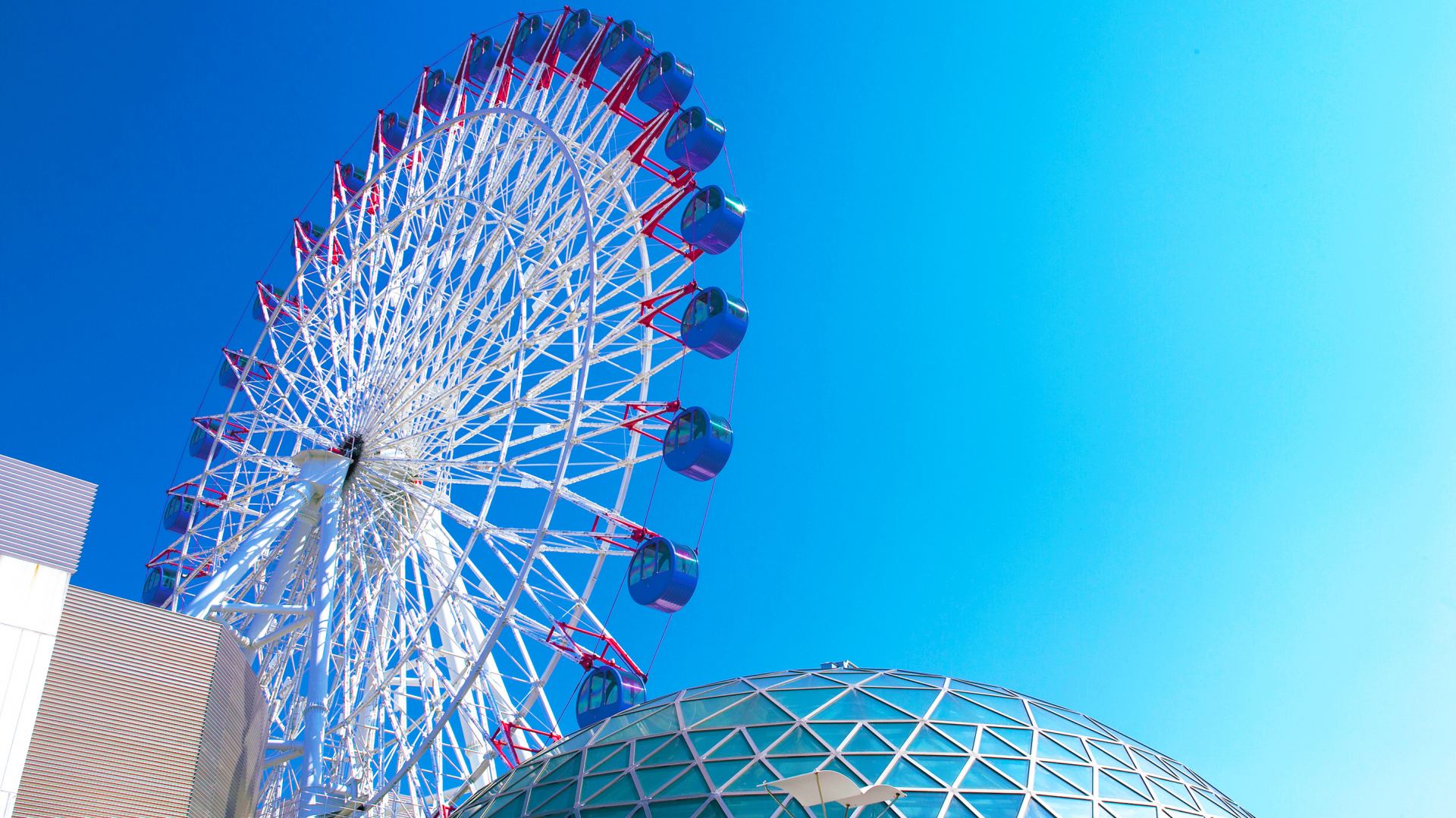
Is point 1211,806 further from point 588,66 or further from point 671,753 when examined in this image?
point 588,66

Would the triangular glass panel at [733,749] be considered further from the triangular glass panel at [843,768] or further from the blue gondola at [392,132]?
the blue gondola at [392,132]

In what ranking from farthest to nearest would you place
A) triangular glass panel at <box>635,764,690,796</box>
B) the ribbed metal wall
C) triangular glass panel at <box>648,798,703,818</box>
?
triangular glass panel at <box>635,764,690,796</box> < triangular glass panel at <box>648,798,703,818</box> < the ribbed metal wall

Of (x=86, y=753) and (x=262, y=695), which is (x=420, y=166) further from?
(x=86, y=753)

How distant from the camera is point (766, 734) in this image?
22.4 meters

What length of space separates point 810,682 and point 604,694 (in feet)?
19.3

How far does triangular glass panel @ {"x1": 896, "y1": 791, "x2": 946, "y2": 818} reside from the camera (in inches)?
787

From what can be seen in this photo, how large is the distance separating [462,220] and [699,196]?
6.77 m

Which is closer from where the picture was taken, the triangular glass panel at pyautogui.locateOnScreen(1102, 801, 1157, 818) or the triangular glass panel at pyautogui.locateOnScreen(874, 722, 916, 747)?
the triangular glass panel at pyautogui.locateOnScreen(1102, 801, 1157, 818)

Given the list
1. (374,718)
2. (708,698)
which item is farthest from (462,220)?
(708,698)

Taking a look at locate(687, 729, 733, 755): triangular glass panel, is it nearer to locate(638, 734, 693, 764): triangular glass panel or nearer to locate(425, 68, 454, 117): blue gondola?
locate(638, 734, 693, 764): triangular glass panel

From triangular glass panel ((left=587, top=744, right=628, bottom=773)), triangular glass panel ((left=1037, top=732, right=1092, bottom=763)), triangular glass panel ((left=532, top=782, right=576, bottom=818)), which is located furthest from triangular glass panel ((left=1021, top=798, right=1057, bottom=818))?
triangular glass panel ((left=532, top=782, right=576, bottom=818))

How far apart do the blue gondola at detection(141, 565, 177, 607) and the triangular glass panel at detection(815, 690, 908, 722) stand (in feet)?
77.5

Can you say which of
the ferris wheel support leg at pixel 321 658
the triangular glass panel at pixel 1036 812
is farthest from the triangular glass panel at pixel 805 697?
the ferris wheel support leg at pixel 321 658

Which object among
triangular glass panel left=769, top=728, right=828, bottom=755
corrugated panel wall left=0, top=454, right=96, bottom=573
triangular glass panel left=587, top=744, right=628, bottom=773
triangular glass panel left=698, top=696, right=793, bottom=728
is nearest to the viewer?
corrugated panel wall left=0, top=454, right=96, bottom=573
